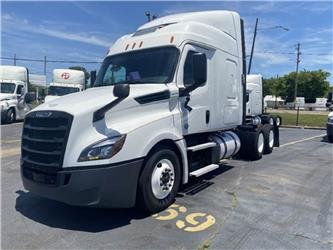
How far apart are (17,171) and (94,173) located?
4.44m

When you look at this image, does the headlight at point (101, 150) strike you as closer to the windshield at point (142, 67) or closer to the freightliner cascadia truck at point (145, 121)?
the freightliner cascadia truck at point (145, 121)

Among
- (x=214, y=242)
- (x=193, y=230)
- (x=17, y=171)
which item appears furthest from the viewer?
(x=17, y=171)

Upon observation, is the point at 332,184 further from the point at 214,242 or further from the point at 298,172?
the point at 214,242

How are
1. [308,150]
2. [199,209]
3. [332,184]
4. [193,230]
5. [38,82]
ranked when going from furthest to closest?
[38,82] < [308,150] < [332,184] < [199,209] < [193,230]

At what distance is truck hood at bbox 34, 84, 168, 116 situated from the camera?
489 cm

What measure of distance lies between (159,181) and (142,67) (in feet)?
6.81

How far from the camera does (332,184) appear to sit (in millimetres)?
7543

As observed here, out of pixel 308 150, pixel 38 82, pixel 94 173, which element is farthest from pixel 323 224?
pixel 38 82

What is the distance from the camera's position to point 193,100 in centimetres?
651

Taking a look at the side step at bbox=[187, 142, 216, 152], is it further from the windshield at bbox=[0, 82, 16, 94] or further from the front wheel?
the windshield at bbox=[0, 82, 16, 94]

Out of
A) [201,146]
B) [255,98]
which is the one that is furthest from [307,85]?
[201,146]

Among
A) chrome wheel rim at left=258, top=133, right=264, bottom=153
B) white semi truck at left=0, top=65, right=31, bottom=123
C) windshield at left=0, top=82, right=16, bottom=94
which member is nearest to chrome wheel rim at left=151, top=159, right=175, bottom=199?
chrome wheel rim at left=258, top=133, right=264, bottom=153

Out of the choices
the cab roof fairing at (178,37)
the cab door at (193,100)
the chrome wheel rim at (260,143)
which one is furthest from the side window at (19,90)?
the cab door at (193,100)

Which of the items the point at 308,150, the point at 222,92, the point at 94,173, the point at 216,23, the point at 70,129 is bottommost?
the point at 308,150
